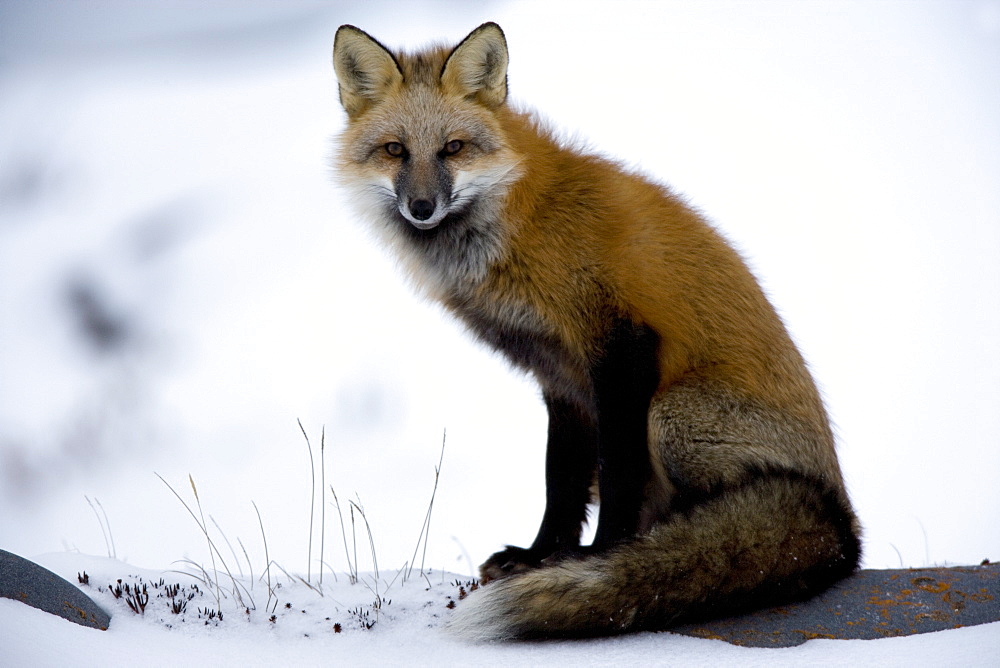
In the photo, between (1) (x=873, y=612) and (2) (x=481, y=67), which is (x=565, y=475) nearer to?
(1) (x=873, y=612)

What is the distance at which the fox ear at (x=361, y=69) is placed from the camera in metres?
3.67

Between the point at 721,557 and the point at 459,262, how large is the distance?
1596 millimetres

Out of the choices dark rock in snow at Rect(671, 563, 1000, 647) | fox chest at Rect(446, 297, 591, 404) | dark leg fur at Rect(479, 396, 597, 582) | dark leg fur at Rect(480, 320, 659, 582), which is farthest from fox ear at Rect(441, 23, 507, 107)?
dark rock in snow at Rect(671, 563, 1000, 647)

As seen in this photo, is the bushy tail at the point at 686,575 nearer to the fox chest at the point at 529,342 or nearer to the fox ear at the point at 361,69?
the fox chest at the point at 529,342

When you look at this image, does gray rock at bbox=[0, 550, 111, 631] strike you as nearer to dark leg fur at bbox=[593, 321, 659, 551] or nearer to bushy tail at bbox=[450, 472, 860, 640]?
bushy tail at bbox=[450, 472, 860, 640]

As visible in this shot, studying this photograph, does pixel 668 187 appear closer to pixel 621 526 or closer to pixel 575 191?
pixel 575 191

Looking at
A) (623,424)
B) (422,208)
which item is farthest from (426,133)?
(623,424)

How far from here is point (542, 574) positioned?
2764mm

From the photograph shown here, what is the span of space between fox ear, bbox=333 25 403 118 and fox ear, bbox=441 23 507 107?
25 cm

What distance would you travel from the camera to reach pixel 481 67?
3.71 meters

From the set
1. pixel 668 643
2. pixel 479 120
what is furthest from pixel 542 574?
pixel 479 120

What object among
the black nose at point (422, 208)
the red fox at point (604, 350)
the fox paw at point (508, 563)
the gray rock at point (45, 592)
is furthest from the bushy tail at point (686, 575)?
the black nose at point (422, 208)

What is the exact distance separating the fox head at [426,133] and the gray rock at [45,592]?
6.08 ft

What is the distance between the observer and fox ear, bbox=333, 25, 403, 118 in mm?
3674
